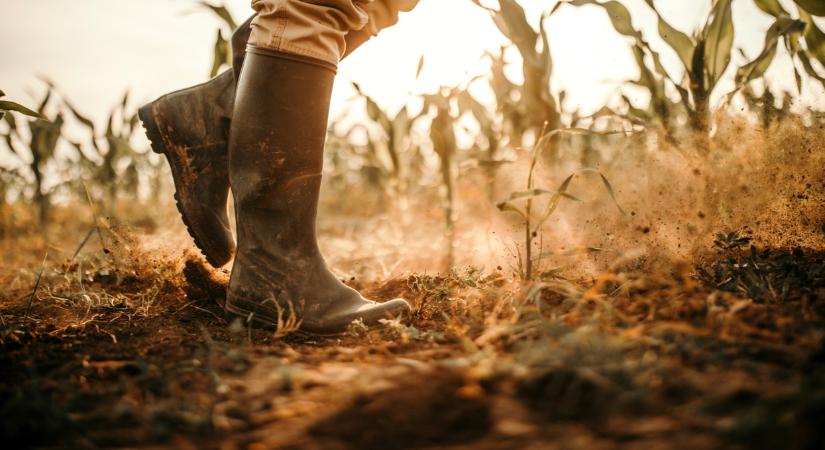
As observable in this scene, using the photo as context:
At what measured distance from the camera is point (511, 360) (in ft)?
2.68

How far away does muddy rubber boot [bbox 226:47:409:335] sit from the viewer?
50.8 inches

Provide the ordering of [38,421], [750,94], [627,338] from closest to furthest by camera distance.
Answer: [38,421] < [627,338] < [750,94]

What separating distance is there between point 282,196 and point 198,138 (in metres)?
0.36

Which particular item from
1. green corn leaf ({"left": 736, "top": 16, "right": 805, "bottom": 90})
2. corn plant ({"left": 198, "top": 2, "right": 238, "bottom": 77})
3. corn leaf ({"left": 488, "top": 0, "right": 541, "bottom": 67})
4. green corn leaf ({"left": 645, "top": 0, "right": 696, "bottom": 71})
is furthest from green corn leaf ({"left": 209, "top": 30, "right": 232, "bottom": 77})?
green corn leaf ({"left": 736, "top": 16, "right": 805, "bottom": 90})

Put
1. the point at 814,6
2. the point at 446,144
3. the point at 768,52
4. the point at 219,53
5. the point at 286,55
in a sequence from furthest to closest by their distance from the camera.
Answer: the point at 446,144 < the point at 219,53 < the point at 768,52 < the point at 814,6 < the point at 286,55

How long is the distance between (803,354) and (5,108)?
1849 millimetres

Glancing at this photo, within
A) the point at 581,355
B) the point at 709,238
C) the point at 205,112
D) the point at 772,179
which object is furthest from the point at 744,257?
the point at 205,112

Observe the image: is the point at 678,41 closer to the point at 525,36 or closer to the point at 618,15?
the point at 618,15

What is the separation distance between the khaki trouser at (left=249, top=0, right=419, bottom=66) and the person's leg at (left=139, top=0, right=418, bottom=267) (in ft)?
0.43

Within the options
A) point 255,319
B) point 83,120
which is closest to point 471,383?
point 255,319

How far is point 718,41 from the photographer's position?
1718 mm

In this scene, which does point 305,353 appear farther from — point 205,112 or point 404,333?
point 205,112

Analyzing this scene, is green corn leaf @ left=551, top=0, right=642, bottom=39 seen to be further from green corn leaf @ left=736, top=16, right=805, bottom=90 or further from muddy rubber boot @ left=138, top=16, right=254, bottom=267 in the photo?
muddy rubber boot @ left=138, top=16, right=254, bottom=267

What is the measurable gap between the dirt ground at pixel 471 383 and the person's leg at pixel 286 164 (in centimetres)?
13
